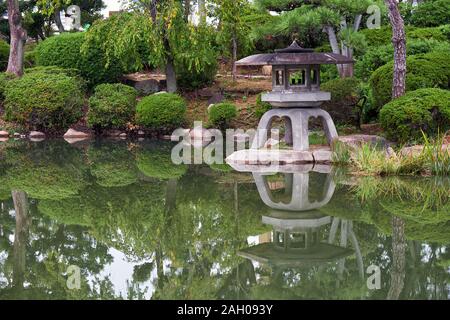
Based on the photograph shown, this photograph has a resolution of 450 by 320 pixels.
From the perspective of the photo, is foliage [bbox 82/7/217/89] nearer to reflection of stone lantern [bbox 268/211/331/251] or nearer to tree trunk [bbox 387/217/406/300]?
reflection of stone lantern [bbox 268/211/331/251]

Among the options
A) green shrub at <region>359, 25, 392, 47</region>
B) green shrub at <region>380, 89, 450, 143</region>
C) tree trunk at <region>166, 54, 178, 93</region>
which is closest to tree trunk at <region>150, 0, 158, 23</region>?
tree trunk at <region>166, 54, 178, 93</region>

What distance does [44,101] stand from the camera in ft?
63.8

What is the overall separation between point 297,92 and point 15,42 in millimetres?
12187

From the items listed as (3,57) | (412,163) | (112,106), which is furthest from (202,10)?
(412,163)

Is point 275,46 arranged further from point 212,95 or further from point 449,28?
point 449,28

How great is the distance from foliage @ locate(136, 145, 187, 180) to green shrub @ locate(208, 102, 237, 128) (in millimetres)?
2245

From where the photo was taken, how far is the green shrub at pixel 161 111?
61.6 feet

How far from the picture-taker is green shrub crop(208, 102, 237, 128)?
60.7ft

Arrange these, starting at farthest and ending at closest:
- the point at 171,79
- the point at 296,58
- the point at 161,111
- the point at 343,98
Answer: the point at 171,79 → the point at 161,111 → the point at 343,98 → the point at 296,58

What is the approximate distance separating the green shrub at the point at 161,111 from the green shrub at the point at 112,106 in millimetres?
488

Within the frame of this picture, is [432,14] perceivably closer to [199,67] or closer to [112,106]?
[199,67]

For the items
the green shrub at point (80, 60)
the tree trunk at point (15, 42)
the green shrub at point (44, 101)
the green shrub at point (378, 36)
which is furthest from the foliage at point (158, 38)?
the green shrub at point (378, 36)
